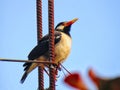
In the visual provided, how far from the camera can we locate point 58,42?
7590 millimetres

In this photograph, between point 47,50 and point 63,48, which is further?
point 63,48

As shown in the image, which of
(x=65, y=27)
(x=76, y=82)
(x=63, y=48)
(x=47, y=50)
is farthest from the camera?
(x=65, y=27)

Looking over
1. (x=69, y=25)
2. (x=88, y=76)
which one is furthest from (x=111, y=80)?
(x=69, y=25)

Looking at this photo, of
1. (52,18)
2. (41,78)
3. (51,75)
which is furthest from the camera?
(41,78)

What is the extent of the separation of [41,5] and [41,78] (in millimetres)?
686

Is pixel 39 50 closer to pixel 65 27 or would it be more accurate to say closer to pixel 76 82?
pixel 65 27

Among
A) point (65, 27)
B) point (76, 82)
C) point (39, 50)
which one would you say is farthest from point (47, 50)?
point (76, 82)

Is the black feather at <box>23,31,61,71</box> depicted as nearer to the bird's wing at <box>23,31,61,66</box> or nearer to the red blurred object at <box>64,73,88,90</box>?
the bird's wing at <box>23,31,61,66</box>

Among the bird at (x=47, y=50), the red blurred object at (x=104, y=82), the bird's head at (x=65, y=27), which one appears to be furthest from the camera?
the bird's head at (x=65, y=27)

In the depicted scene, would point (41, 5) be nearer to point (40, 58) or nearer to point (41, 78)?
point (41, 78)

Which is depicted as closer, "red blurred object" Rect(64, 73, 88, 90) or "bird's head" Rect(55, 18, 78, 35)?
"red blurred object" Rect(64, 73, 88, 90)

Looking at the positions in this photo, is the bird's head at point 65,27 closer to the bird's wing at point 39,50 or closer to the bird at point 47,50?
the bird at point 47,50

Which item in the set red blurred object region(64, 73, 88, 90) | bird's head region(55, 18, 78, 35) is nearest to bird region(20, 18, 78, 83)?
bird's head region(55, 18, 78, 35)

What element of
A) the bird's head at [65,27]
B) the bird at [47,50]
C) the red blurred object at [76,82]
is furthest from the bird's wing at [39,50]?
the red blurred object at [76,82]
